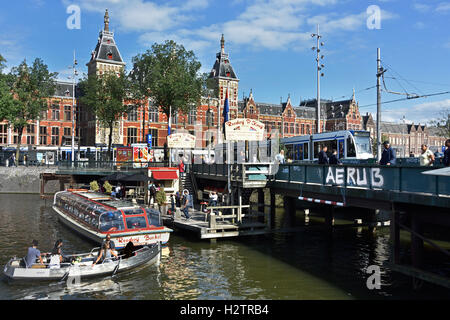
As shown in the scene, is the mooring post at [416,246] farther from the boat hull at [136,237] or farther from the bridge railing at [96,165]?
the bridge railing at [96,165]

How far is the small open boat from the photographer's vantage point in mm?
15680

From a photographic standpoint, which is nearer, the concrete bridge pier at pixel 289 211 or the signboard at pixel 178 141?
the concrete bridge pier at pixel 289 211

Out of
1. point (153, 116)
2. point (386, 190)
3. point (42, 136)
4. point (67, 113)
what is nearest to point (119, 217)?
point (386, 190)

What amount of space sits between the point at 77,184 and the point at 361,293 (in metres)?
44.3

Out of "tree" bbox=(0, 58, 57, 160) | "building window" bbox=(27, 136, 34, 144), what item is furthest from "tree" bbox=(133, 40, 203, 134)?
"building window" bbox=(27, 136, 34, 144)

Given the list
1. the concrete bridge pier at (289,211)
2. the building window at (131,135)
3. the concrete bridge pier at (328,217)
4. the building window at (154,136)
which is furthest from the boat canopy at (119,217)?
the building window at (154,136)

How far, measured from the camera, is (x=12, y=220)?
3100 centimetres

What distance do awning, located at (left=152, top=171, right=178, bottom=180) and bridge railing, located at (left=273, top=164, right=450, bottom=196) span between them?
14712mm

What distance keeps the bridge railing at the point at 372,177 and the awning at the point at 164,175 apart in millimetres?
14712

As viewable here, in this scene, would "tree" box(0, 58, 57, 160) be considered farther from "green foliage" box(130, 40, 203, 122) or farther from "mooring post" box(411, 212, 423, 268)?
"mooring post" box(411, 212, 423, 268)

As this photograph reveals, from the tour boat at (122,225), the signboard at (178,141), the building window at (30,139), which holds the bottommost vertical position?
the tour boat at (122,225)

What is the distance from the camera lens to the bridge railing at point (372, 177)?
525 inches
